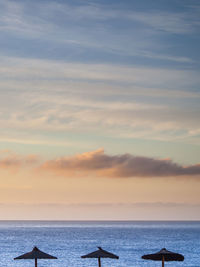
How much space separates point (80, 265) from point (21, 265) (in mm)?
7819

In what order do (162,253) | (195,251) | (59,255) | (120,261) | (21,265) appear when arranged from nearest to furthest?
(162,253) < (21,265) < (120,261) < (59,255) < (195,251)

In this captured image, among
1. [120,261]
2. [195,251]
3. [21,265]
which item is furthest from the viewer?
[195,251]

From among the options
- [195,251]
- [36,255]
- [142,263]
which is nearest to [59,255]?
[142,263]

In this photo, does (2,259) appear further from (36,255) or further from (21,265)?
(36,255)

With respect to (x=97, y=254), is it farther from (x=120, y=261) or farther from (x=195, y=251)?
(x=195, y=251)

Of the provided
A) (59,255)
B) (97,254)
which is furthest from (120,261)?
(97,254)

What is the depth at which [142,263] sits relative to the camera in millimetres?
72750

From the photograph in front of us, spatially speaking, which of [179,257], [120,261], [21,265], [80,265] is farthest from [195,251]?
[179,257]

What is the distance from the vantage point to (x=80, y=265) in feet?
231

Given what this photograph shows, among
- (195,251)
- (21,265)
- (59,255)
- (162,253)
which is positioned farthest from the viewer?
(195,251)

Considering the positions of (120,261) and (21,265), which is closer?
(21,265)

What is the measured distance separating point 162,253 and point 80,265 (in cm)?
3865

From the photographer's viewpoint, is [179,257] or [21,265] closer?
[179,257]

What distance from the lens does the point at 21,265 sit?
6919 cm
